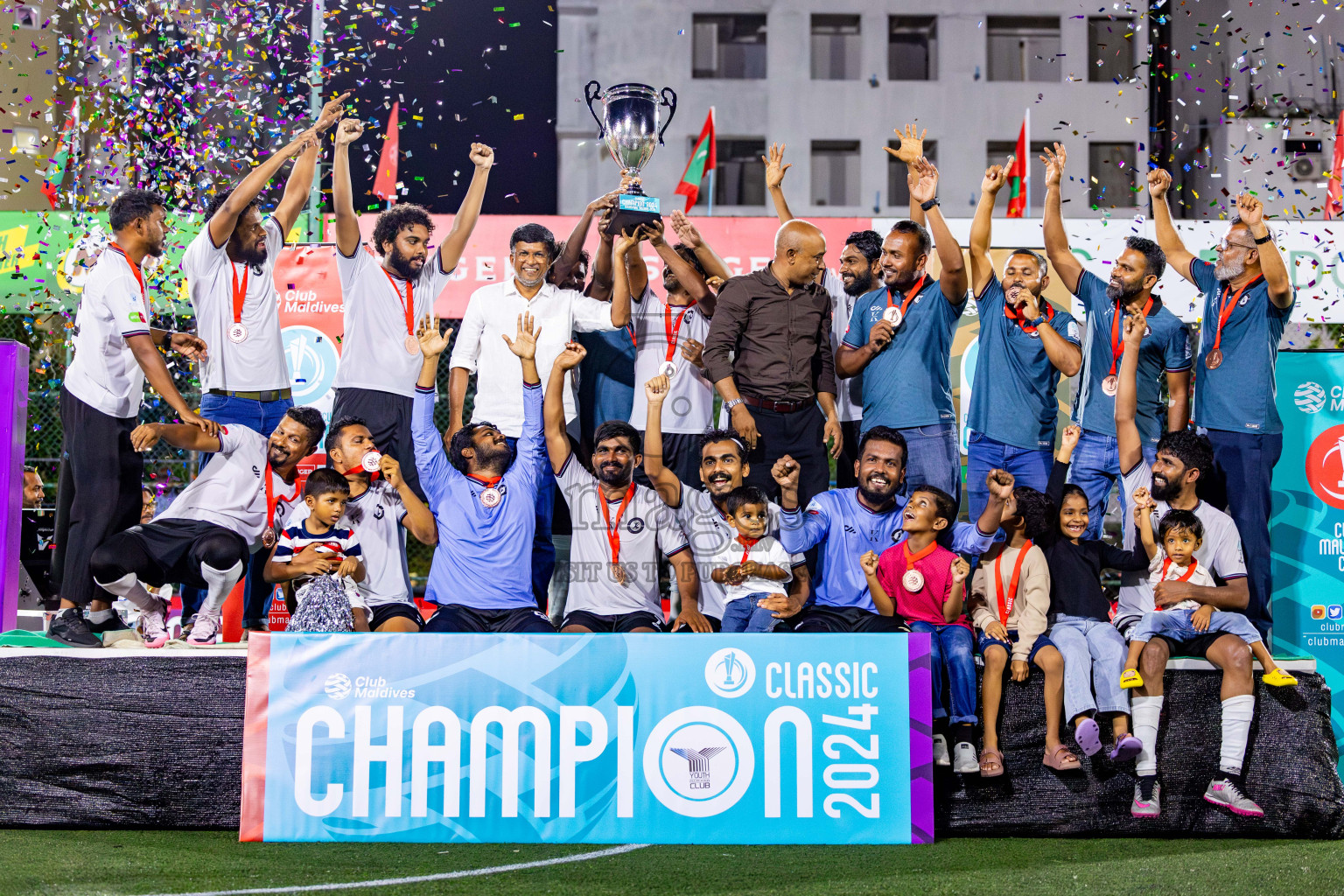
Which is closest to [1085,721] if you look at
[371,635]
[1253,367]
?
[1253,367]

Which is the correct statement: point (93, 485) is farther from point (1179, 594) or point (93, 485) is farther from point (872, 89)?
point (872, 89)

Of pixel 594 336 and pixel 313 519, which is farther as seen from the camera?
pixel 594 336

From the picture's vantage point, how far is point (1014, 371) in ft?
21.0

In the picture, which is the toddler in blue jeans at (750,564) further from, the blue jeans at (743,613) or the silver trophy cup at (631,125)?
the silver trophy cup at (631,125)

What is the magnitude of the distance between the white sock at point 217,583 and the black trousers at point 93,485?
58 cm

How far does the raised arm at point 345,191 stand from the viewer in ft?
21.9

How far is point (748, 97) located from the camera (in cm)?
2527

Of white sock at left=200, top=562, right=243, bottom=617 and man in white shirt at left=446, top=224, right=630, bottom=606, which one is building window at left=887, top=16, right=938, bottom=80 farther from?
white sock at left=200, top=562, right=243, bottom=617

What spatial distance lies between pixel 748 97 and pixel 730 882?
23.0 m

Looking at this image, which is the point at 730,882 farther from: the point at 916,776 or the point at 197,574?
the point at 197,574

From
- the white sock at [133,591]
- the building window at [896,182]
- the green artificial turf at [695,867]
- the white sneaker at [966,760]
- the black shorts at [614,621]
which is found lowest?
the green artificial turf at [695,867]

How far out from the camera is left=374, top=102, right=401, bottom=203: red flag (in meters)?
11.0

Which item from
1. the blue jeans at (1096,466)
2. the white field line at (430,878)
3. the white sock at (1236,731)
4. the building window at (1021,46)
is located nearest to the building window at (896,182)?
the building window at (1021,46)

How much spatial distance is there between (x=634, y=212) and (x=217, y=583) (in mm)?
2890
